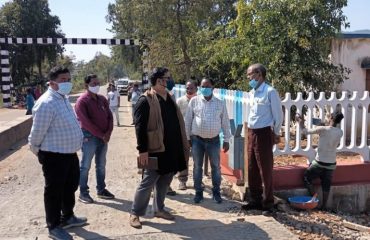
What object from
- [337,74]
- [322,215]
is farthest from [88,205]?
[337,74]

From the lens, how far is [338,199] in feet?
21.6

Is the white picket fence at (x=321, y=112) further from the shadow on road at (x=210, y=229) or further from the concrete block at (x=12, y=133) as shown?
the concrete block at (x=12, y=133)

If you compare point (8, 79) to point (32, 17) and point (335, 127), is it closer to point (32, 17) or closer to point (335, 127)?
point (32, 17)

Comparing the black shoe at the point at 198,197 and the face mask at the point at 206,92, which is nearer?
the face mask at the point at 206,92

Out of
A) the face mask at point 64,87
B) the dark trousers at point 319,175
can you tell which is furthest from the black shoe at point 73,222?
the dark trousers at point 319,175

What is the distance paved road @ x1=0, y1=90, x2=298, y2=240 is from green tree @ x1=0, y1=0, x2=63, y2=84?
34.9 metres

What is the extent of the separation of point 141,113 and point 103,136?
1564mm

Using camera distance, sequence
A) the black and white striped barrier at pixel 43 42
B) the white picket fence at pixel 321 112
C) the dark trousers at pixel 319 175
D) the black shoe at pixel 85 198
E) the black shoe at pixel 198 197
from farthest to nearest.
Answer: the black and white striped barrier at pixel 43 42
the white picket fence at pixel 321 112
the dark trousers at pixel 319 175
the black shoe at pixel 85 198
the black shoe at pixel 198 197

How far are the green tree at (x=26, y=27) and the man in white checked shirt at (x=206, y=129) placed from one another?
36.4 metres

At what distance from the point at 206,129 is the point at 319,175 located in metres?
1.91

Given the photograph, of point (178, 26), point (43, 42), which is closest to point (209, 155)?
point (178, 26)

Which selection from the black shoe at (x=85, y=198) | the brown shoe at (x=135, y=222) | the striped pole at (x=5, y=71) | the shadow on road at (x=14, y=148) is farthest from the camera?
the striped pole at (x=5, y=71)

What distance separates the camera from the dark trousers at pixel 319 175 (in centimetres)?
616

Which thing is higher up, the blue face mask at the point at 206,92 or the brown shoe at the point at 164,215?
the blue face mask at the point at 206,92
